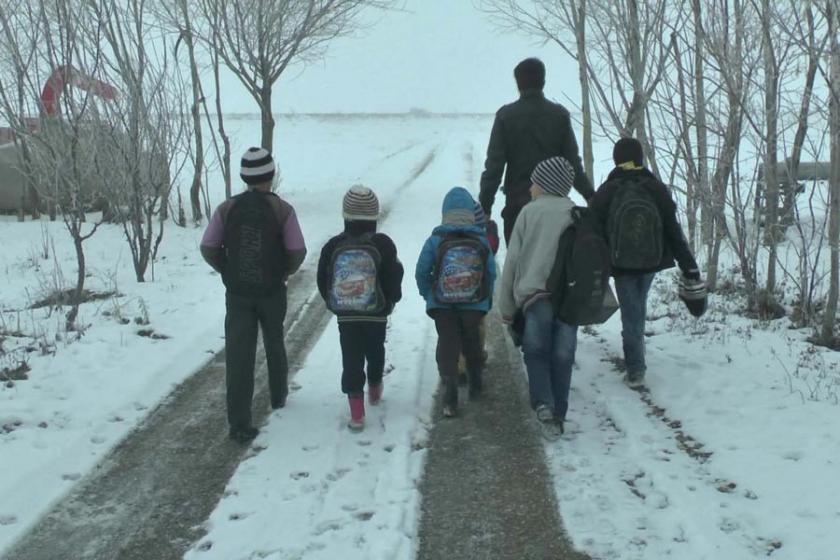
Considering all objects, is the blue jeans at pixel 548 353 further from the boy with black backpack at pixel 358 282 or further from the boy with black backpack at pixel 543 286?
the boy with black backpack at pixel 358 282

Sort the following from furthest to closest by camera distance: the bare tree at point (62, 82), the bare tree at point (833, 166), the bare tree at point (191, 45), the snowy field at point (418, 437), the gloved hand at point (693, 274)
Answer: the bare tree at point (191, 45) → the bare tree at point (62, 82) → the bare tree at point (833, 166) → the gloved hand at point (693, 274) → the snowy field at point (418, 437)

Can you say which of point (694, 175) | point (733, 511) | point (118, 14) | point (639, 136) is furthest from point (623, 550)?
point (118, 14)

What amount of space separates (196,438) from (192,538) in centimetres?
152

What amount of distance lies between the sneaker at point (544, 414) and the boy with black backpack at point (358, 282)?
1248 mm

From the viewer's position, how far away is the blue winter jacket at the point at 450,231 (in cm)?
613

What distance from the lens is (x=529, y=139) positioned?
6988 millimetres

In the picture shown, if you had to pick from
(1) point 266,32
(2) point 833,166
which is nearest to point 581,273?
(2) point 833,166

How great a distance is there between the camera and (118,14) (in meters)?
10.5

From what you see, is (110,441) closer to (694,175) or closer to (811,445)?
(811,445)

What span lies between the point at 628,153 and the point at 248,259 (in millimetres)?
2953

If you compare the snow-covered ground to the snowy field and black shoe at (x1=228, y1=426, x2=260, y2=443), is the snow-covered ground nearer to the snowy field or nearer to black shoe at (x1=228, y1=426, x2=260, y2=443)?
the snowy field

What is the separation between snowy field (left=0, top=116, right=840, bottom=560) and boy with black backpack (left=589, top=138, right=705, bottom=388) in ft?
2.47

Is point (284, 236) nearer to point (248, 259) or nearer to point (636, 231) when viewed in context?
point (248, 259)

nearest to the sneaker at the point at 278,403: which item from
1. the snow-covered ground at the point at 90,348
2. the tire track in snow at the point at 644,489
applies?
the snow-covered ground at the point at 90,348
